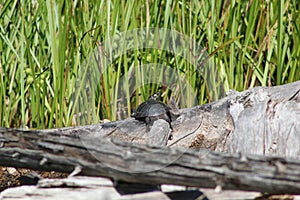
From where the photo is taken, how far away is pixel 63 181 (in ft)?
6.76

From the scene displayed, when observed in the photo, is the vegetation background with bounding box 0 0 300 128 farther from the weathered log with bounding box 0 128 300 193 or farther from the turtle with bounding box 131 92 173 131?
the weathered log with bounding box 0 128 300 193

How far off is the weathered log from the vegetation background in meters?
1.11

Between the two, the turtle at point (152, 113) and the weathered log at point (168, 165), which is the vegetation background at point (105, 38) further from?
the weathered log at point (168, 165)

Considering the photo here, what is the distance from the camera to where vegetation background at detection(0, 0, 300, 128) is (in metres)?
3.23

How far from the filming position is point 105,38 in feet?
10.6

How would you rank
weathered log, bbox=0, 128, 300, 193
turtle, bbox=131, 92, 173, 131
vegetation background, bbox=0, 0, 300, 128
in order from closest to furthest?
weathered log, bbox=0, 128, 300, 193 → turtle, bbox=131, 92, 173, 131 → vegetation background, bbox=0, 0, 300, 128

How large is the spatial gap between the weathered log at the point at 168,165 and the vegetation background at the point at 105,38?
111 cm

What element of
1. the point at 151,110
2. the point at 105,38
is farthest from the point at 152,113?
the point at 105,38

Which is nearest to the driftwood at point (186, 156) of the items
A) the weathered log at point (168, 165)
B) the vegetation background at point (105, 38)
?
the weathered log at point (168, 165)

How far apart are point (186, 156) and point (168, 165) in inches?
2.6

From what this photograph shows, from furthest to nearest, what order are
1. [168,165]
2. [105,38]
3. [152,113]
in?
[105,38], [152,113], [168,165]

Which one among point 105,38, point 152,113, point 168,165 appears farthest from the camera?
point 105,38

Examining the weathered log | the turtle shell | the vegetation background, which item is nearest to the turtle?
the turtle shell

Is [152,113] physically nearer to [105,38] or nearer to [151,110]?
[151,110]
